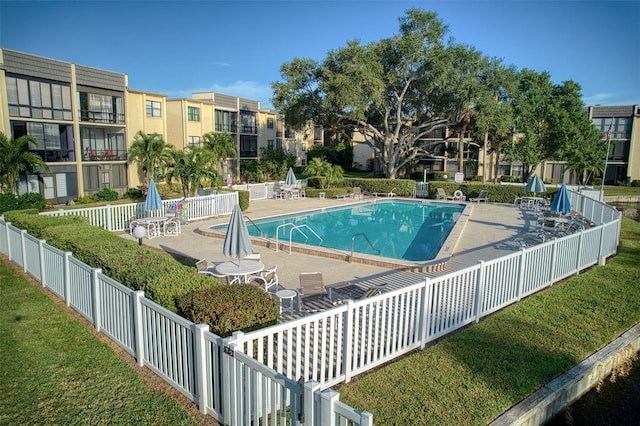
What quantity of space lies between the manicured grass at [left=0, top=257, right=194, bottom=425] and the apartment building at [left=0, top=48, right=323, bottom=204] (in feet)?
76.2

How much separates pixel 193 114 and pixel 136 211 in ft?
79.1

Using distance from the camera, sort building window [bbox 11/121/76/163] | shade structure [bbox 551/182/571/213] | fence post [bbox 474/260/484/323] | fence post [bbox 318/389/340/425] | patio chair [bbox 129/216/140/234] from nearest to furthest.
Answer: fence post [bbox 318/389/340/425] < fence post [bbox 474/260/484/323] < patio chair [bbox 129/216/140/234] < shade structure [bbox 551/182/571/213] < building window [bbox 11/121/76/163]

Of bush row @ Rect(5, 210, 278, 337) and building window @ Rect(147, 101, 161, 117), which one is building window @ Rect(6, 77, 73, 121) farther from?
bush row @ Rect(5, 210, 278, 337)

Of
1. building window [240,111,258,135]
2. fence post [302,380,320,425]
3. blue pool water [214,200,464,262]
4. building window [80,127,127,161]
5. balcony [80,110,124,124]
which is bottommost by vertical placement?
blue pool water [214,200,464,262]

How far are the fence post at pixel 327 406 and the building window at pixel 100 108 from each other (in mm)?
31771

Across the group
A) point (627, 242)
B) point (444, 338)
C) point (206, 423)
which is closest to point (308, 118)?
point (627, 242)

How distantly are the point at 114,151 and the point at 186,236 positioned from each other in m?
19.3

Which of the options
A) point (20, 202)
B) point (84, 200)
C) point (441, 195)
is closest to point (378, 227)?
point (441, 195)

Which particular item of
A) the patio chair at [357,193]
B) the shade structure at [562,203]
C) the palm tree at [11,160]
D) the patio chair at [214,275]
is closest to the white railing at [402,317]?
the patio chair at [214,275]

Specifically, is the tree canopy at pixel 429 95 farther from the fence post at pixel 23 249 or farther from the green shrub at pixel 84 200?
the fence post at pixel 23 249

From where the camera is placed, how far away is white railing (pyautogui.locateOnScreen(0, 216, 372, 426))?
3736 millimetres

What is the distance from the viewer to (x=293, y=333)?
269 inches

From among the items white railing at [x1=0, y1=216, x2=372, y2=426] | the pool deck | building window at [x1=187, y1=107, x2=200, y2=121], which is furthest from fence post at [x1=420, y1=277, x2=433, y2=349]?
building window at [x1=187, y1=107, x2=200, y2=121]

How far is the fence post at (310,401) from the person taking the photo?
11.8 ft
